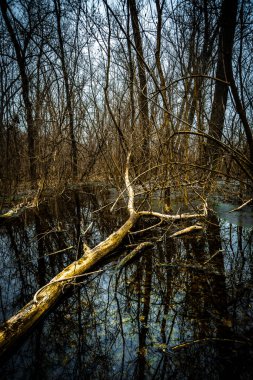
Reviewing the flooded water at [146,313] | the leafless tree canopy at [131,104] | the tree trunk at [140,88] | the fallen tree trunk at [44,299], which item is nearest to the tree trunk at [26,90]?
the leafless tree canopy at [131,104]

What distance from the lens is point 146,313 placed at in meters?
2.05

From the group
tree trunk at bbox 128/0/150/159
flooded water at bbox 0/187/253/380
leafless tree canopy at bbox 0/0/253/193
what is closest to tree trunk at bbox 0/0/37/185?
leafless tree canopy at bbox 0/0/253/193

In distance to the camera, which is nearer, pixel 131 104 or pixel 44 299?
pixel 44 299

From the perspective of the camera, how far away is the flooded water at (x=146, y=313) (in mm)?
1561

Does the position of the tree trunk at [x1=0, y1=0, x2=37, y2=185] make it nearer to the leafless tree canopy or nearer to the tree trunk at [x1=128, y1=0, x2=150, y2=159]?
the leafless tree canopy

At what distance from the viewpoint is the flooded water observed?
1.56m

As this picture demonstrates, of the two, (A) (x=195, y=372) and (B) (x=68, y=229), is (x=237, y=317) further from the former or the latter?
(B) (x=68, y=229)

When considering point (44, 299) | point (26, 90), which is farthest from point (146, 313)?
point (26, 90)

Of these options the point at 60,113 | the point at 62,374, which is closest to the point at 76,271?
the point at 62,374

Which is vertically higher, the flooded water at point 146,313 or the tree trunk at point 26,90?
the tree trunk at point 26,90

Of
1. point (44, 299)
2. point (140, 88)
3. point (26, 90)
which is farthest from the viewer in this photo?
point (26, 90)

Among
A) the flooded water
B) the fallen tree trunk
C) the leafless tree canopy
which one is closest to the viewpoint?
the flooded water

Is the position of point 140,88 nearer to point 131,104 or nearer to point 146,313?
point 131,104

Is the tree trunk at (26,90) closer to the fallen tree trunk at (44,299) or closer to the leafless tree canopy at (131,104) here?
the leafless tree canopy at (131,104)
